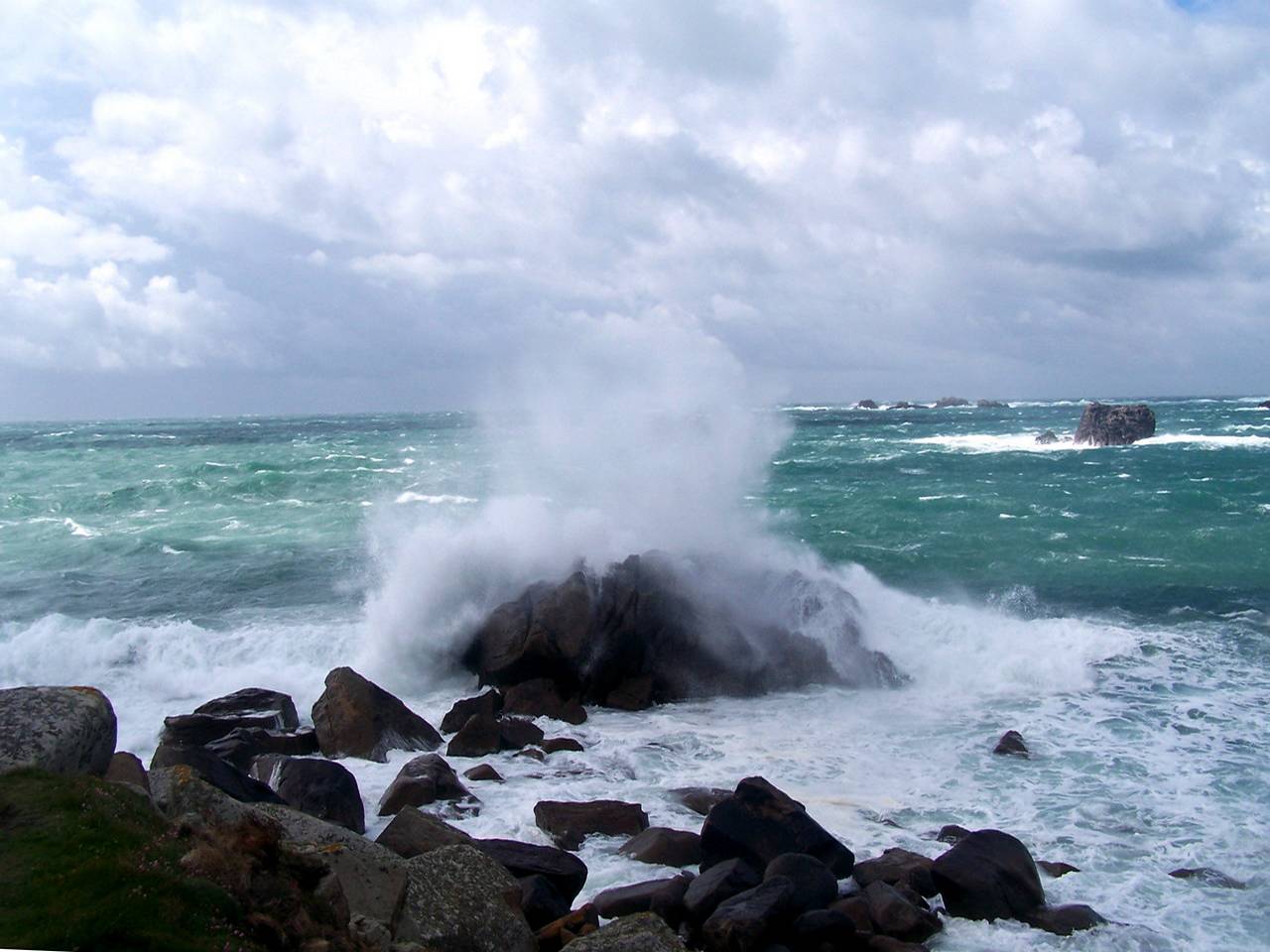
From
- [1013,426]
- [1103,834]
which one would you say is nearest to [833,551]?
[1103,834]

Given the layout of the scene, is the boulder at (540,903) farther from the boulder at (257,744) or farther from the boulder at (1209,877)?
the boulder at (1209,877)

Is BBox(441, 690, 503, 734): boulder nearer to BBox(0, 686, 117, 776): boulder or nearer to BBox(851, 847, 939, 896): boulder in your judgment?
BBox(0, 686, 117, 776): boulder

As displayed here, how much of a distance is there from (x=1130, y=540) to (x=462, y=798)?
26282mm

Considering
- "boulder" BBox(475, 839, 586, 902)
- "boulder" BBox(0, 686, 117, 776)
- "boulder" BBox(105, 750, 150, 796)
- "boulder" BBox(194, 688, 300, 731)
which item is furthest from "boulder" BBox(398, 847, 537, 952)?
"boulder" BBox(194, 688, 300, 731)

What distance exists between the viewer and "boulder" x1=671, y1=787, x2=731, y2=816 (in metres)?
12.4

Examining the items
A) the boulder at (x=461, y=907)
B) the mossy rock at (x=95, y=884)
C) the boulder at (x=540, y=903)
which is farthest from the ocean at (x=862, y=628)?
the mossy rock at (x=95, y=884)

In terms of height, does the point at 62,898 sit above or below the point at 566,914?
above

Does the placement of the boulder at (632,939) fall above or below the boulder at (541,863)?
above

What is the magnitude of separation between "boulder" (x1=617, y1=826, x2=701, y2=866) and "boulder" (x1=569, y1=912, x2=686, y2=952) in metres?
2.88

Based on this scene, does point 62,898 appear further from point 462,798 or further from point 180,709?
point 180,709

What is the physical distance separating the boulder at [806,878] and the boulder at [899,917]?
410 mm

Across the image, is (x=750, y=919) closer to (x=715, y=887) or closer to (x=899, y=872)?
(x=715, y=887)

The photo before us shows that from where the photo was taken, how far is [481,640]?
17.8 metres

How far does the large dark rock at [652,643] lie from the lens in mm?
17062
